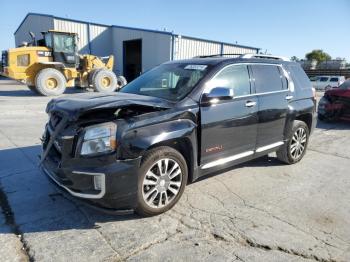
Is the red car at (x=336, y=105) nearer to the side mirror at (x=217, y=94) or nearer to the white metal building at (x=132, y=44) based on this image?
the side mirror at (x=217, y=94)

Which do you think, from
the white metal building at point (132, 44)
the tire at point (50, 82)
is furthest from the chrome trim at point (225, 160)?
the white metal building at point (132, 44)

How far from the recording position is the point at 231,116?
4227 millimetres

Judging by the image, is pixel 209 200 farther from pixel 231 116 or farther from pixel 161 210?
pixel 231 116

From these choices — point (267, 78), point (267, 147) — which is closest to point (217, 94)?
point (267, 78)

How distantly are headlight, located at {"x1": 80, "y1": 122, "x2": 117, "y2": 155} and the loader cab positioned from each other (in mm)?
14857

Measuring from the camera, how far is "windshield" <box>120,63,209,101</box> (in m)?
4.13

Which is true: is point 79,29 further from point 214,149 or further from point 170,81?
point 214,149

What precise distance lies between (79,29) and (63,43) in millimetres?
10601

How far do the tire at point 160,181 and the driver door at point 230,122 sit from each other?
0.44 meters

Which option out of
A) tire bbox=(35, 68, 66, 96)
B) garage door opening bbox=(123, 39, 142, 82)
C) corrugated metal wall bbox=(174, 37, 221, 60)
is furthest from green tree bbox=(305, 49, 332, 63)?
tire bbox=(35, 68, 66, 96)

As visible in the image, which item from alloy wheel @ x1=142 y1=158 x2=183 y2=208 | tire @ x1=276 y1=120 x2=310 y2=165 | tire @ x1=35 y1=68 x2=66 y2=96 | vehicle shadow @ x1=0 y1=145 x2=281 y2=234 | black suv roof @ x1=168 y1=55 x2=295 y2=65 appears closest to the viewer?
vehicle shadow @ x1=0 y1=145 x2=281 y2=234

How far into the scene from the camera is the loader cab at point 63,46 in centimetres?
1644

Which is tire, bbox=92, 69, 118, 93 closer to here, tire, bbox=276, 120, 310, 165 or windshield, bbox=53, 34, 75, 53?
windshield, bbox=53, 34, 75, 53

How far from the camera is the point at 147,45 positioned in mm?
24281
